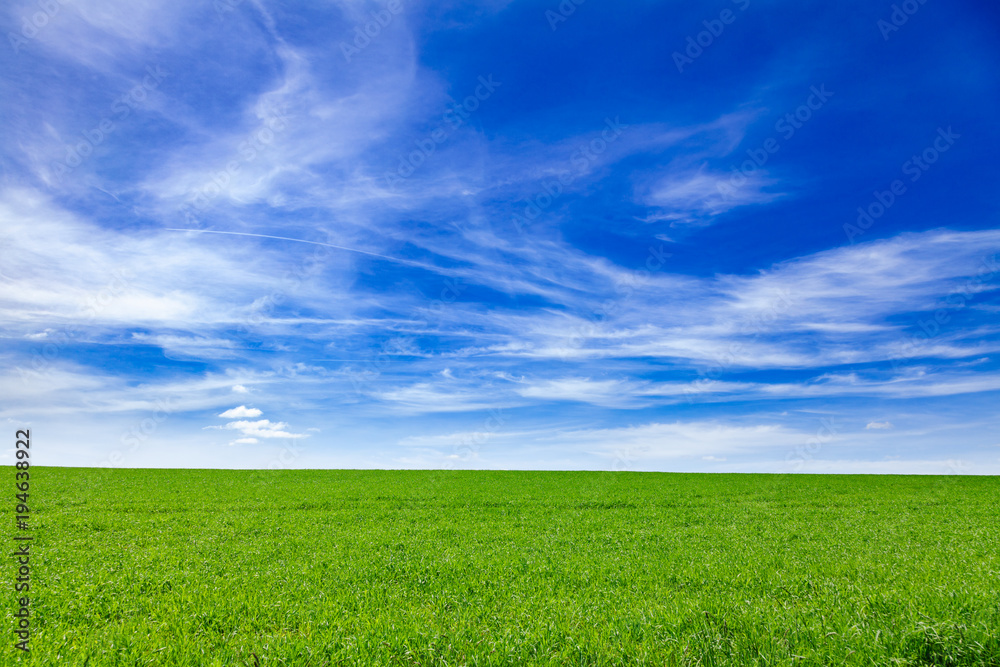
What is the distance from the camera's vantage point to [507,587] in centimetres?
1117

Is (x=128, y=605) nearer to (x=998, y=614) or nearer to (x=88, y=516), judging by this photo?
(x=998, y=614)

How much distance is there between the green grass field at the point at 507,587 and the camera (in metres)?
7.50

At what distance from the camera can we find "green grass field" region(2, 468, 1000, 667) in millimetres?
7504

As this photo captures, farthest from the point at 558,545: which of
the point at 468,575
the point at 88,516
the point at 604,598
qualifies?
the point at 88,516

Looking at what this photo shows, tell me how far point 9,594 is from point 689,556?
15351 millimetres

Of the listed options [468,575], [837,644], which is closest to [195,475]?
[468,575]

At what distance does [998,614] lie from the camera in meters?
8.20

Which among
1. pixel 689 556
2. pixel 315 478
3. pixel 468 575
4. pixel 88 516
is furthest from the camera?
pixel 315 478

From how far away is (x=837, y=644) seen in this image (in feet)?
24.5

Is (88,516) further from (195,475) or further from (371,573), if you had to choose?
(195,475)

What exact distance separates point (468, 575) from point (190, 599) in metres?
5.61

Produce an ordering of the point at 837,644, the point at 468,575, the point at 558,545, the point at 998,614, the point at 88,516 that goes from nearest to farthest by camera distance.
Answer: the point at 837,644 < the point at 998,614 < the point at 468,575 < the point at 558,545 < the point at 88,516

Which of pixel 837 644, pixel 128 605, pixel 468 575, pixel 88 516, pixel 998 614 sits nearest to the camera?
pixel 837 644

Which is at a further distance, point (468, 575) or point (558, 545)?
point (558, 545)
